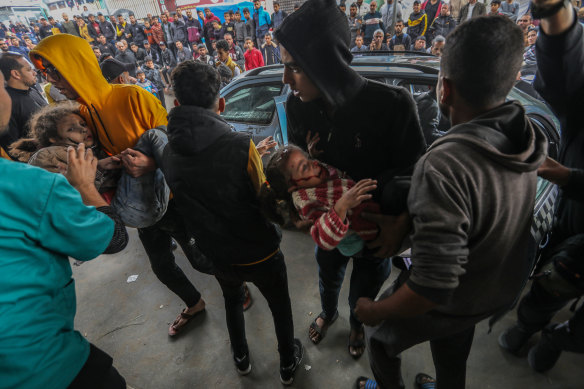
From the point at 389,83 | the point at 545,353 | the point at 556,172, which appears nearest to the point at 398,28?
the point at 389,83

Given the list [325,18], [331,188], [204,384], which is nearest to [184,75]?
[325,18]

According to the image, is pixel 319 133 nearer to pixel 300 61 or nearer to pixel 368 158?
pixel 368 158

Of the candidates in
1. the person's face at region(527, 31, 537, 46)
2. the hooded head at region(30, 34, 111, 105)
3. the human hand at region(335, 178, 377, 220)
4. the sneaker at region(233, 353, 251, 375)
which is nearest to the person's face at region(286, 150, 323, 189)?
the human hand at region(335, 178, 377, 220)

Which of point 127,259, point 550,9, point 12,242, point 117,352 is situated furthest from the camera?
point 127,259

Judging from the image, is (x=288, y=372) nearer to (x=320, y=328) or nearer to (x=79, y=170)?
(x=320, y=328)

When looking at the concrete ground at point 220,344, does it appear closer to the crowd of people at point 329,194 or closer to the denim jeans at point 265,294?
the crowd of people at point 329,194

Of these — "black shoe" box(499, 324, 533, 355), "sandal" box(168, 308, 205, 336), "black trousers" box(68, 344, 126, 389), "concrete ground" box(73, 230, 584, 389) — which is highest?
"black trousers" box(68, 344, 126, 389)

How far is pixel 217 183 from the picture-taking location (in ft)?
4.44

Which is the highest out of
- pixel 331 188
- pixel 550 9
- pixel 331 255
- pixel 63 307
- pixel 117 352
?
pixel 550 9

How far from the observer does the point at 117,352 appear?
2.46 meters

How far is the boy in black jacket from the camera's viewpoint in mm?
1323

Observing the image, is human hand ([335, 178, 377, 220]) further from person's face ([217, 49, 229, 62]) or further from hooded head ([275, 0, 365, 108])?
person's face ([217, 49, 229, 62])

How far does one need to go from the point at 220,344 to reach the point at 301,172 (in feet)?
6.03

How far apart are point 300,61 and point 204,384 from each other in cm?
232
